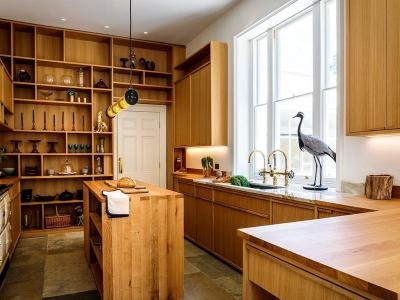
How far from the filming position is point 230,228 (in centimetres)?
362

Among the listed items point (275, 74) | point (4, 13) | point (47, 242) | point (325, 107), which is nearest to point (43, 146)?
point (47, 242)

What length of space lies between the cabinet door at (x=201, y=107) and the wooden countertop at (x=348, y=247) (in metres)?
3.20

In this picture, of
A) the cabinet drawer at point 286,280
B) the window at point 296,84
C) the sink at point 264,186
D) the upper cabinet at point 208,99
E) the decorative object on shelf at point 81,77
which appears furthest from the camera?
the decorative object on shelf at point 81,77

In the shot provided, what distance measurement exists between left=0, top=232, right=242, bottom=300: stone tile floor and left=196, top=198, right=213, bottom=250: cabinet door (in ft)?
0.47

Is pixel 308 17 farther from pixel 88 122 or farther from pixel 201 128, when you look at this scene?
pixel 88 122

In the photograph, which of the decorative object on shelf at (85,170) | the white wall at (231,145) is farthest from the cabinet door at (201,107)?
the decorative object on shelf at (85,170)

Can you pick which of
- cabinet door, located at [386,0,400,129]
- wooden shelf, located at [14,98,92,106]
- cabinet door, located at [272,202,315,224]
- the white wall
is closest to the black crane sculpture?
the white wall

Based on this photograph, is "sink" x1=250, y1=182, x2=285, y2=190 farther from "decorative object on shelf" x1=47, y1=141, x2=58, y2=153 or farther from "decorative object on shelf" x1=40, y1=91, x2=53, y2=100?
"decorative object on shelf" x1=40, y1=91, x2=53, y2=100

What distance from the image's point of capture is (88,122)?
5727mm

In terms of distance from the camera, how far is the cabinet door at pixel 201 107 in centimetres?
462

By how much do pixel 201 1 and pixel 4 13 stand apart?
2.83 metres

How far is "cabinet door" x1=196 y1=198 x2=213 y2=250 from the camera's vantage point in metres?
4.10

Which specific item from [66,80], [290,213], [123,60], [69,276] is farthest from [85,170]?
[290,213]

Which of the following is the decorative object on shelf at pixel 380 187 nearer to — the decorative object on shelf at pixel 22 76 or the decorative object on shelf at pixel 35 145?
the decorative object on shelf at pixel 35 145
